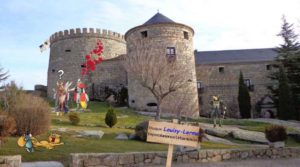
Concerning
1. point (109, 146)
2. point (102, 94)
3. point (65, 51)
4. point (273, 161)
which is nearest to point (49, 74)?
point (65, 51)

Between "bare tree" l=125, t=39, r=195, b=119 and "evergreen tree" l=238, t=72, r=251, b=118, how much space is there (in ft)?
24.7

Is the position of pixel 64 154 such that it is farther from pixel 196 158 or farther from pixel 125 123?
pixel 125 123

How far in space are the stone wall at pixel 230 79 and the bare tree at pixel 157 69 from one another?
336 inches

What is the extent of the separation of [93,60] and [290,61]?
20.5 meters

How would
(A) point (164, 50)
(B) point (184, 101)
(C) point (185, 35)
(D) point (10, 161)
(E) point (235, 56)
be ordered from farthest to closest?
(E) point (235, 56), (C) point (185, 35), (A) point (164, 50), (B) point (184, 101), (D) point (10, 161)

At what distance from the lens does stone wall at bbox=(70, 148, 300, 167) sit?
8.29 metres

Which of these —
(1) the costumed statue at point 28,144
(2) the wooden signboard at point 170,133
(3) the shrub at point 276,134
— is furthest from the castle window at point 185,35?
(2) the wooden signboard at point 170,133

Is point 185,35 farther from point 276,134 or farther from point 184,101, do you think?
point 276,134

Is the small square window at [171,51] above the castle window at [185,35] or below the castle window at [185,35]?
below

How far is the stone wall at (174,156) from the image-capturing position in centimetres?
829

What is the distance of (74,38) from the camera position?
37.7 metres

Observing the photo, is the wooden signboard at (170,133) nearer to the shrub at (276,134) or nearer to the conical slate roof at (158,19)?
the shrub at (276,134)

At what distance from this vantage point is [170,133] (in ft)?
19.9

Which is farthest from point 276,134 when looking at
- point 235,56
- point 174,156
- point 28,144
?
point 235,56
